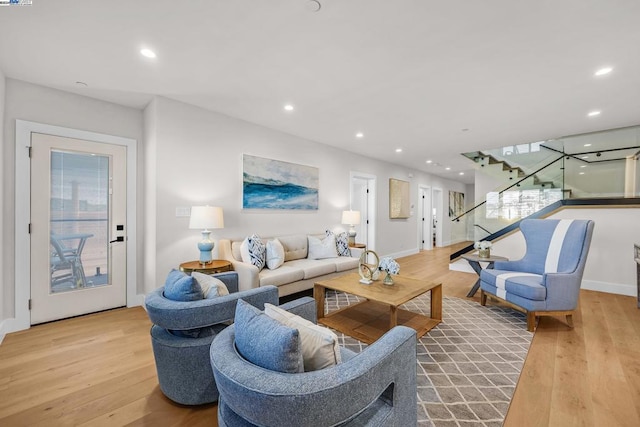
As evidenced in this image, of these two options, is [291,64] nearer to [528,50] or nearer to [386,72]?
[386,72]

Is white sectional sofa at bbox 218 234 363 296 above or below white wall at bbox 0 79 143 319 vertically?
below

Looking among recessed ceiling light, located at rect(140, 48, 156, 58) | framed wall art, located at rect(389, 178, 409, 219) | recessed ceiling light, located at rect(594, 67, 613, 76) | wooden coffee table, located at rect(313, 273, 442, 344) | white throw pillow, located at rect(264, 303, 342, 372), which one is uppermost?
recessed ceiling light, located at rect(140, 48, 156, 58)

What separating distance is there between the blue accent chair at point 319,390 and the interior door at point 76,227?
9.62 feet

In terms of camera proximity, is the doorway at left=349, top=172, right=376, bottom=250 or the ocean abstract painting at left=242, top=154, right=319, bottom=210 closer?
the ocean abstract painting at left=242, top=154, right=319, bottom=210

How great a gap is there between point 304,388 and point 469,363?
6.17 feet

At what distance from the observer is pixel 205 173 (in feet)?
11.3

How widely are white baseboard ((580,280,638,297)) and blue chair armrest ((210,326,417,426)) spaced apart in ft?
16.2

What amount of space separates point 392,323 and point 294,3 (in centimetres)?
254

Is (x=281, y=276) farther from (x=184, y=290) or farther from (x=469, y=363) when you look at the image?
(x=469, y=363)

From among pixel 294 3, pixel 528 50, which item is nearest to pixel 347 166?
pixel 528 50

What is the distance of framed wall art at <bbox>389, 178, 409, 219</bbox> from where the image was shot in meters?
6.72

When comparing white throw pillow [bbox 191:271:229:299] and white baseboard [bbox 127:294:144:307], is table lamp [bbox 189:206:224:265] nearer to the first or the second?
white baseboard [bbox 127:294:144:307]

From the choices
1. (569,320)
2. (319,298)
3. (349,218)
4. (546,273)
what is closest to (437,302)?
(546,273)

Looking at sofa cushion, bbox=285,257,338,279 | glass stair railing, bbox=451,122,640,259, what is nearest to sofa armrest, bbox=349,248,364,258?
sofa cushion, bbox=285,257,338,279
